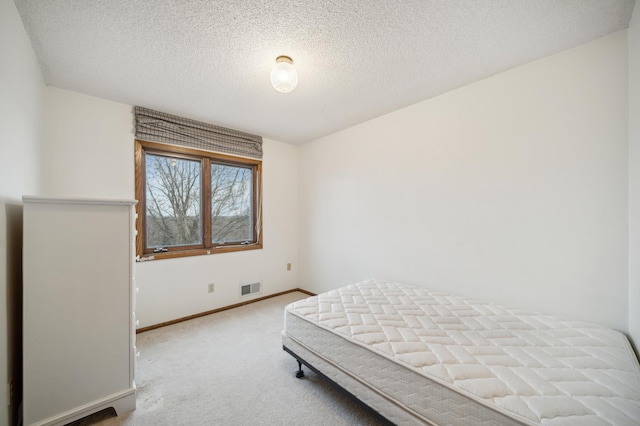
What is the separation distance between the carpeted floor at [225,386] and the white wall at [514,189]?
1.41 metres

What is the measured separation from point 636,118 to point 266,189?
3.40 m

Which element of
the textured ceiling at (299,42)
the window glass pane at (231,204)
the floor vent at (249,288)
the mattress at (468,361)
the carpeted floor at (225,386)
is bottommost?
the carpeted floor at (225,386)

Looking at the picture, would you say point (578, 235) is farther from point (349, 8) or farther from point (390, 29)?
point (349, 8)

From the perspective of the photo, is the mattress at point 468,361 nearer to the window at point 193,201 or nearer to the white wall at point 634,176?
the white wall at point 634,176

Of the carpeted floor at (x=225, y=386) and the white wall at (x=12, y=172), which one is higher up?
the white wall at (x=12, y=172)

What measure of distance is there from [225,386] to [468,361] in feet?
5.22

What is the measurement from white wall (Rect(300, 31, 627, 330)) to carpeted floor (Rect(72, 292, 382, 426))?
141cm

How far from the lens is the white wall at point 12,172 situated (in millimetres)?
1166

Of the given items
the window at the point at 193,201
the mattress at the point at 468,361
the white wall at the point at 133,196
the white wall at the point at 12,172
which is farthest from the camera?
the window at the point at 193,201

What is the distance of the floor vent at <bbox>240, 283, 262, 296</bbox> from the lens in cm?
324

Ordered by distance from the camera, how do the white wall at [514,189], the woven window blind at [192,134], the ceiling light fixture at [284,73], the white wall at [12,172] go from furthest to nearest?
1. the woven window blind at [192,134]
2. the ceiling light fixture at [284,73]
3. the white wall at [514,189]
4. the white wall at [12,172]

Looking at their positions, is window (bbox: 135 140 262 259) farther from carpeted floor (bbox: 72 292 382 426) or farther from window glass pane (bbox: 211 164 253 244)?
carpeted floor (bbox: 72 292 382 426)

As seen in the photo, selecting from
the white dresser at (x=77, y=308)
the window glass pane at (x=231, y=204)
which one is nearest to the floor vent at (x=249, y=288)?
the window glass pane at (x=231, y=204)

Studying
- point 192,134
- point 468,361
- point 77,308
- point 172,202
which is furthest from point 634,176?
point 172,202
